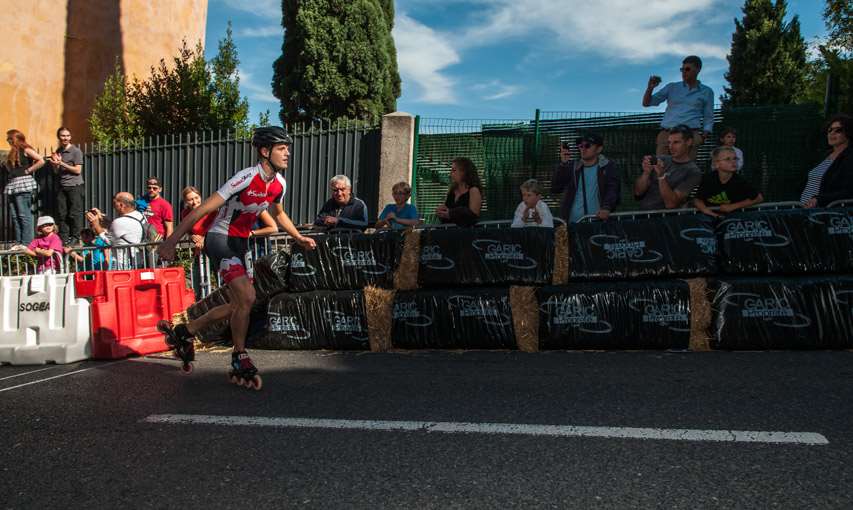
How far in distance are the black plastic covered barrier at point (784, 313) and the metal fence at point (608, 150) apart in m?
4.15

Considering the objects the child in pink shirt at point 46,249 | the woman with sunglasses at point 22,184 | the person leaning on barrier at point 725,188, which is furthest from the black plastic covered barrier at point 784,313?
the woman with sunglasses at point 22,184

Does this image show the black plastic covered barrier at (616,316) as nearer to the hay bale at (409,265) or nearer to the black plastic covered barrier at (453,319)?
the black plastic covered barrier at (453,319)

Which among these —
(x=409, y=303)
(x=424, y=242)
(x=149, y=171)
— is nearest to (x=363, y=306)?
(x=409, y=303)

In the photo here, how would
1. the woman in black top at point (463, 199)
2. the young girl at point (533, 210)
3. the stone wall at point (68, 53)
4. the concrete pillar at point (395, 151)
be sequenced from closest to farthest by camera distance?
the young girl at point (533, 210), the woman in black top at point (463, 199), the concrete pillar at point (395, 151), the stone wall at point (68, 53)

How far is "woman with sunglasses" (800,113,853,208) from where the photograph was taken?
655cm

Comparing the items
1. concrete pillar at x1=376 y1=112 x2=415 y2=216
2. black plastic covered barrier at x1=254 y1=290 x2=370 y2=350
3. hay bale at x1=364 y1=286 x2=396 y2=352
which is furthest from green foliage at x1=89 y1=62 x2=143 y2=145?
hay bale at x1=364 y1=286 x2=396 y2=352

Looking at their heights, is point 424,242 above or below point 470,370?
above

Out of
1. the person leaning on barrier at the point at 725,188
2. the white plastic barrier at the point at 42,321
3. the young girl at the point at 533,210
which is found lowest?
the white plastic barrier at the point at 42,321

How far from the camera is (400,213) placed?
8.38 metres

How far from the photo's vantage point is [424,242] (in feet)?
22.7

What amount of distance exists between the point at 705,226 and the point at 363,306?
11.1 ft

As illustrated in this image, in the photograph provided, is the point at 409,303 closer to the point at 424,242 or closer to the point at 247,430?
the point at 424,242

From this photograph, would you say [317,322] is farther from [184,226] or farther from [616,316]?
[616,316]

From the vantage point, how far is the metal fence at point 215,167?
12.4 metres
